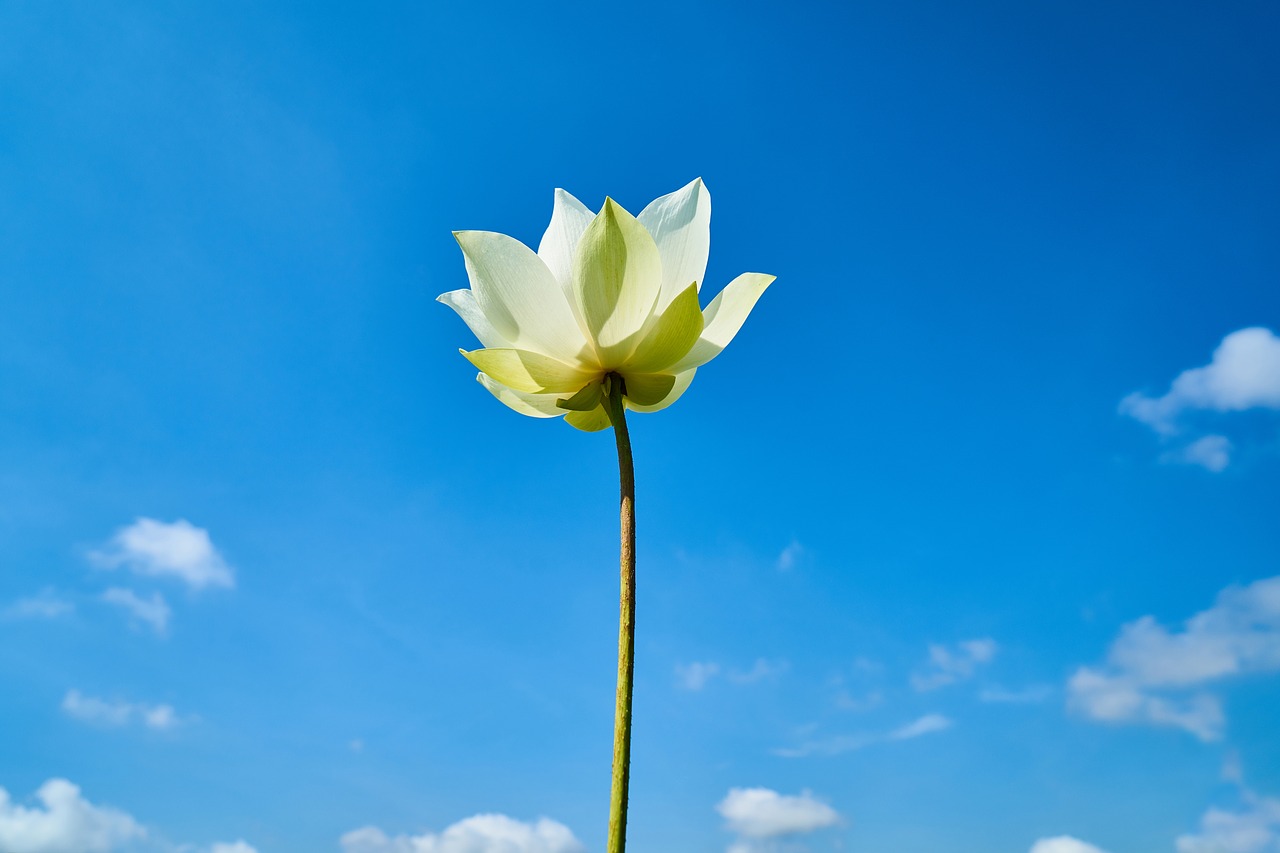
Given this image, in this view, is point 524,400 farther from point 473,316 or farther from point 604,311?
point 604,311

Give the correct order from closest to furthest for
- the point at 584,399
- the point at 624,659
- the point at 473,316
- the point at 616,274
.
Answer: the point at 624,659 → the point at 616,274 → the point at 584,399 → the point at 473,316

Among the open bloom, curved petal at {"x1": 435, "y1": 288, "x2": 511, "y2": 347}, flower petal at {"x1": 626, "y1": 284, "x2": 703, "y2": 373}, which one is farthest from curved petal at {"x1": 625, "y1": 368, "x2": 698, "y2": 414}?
curved petal at {"x1": 435, "y1": 288, "x2": 511, "y2": 347}

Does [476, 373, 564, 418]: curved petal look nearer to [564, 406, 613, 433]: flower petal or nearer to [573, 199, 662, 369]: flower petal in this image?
[564, 406, 613, 433]: flower petal

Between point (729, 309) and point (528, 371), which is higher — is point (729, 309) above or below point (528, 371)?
above

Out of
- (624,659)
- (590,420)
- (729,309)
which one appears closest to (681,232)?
(729,309)

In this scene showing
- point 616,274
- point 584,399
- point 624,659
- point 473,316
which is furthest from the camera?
point 473,316

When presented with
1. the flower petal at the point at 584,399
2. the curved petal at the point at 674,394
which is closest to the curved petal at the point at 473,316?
the flower petal at the point at 584,399

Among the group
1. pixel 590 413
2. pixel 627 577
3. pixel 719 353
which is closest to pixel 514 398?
pixel 590 413
